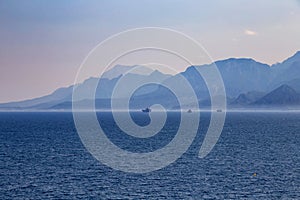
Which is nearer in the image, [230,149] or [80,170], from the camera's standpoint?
[80,170]

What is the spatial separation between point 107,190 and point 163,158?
4869 centimetres

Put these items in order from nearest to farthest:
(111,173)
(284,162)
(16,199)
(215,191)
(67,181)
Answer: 1. (16,199)
2. (215,191)
3. (67,181)
4. (111,173)
5. (284,162)

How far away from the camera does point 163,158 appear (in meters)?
141

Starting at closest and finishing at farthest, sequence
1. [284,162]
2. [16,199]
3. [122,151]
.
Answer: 1. [16,199]
2. [284,162]
3. [122,151]

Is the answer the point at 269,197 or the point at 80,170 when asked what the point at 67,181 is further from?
the point at 269,197

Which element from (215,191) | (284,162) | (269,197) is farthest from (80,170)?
(284,162)

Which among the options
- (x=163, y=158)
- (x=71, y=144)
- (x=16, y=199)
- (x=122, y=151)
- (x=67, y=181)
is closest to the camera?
(x=16, y=199)

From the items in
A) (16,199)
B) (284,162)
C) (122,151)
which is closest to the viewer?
(16,199)

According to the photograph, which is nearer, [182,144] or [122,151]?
[122,151]

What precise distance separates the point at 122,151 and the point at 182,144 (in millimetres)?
36440

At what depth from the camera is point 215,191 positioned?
93.6 m

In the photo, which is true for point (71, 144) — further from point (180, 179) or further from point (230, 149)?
point (180, 179)

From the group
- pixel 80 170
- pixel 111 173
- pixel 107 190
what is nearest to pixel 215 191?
pixel 107 190

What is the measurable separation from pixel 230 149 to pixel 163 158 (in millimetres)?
36771
